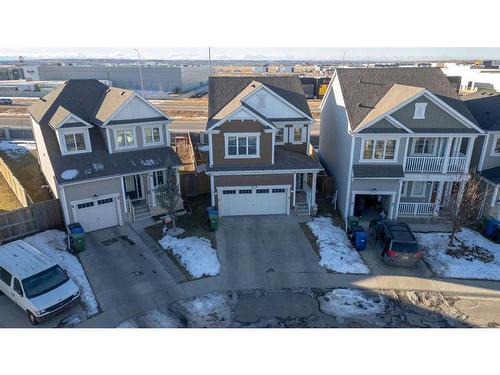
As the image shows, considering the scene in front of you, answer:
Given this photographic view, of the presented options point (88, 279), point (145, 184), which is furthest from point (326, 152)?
point (88, 279)

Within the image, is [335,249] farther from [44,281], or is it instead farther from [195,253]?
[44,281]

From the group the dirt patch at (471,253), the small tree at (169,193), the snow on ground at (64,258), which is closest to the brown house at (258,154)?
the small tree at (169,193)

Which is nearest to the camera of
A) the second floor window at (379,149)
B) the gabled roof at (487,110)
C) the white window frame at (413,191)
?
the second floor window at (379,149)

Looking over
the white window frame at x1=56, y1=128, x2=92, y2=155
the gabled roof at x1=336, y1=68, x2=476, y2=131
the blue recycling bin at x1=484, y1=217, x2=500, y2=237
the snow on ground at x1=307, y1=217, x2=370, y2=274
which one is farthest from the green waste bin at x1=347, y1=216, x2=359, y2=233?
the white window frame at x1=56, y1=128, x2=92, y2=155

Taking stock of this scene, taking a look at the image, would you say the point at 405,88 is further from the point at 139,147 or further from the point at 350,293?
the point at 139,147

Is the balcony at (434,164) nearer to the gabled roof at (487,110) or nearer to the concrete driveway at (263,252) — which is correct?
the gabled roof at (487,110)

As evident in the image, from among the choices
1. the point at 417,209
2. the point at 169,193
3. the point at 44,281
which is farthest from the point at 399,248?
the point at 44,281
